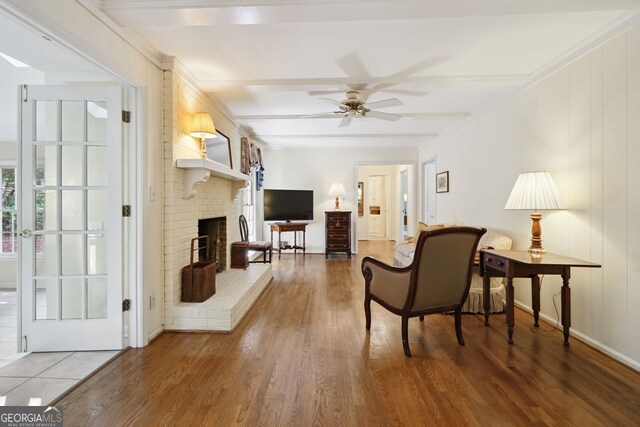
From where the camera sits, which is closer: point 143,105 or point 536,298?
point 143,105

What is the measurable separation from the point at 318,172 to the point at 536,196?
4.72 m

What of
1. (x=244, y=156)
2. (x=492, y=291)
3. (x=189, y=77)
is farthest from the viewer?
(x=244, y=156)

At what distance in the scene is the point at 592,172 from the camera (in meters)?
2.31

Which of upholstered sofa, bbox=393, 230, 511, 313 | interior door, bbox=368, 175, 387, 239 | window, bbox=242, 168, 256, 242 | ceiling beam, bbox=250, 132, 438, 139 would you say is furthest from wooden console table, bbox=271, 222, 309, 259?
upholstered sofa, bbox=393, 230, 511, 313

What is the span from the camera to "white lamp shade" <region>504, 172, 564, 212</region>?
244 centimetres

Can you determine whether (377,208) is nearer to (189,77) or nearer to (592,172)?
(592,172)

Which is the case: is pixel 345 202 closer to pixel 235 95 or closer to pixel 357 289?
pixel 357 289

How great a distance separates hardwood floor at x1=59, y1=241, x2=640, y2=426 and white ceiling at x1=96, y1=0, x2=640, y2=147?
230cm

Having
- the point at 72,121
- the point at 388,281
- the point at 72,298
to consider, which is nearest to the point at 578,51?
the point at 388,281

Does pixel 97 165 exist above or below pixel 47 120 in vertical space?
below

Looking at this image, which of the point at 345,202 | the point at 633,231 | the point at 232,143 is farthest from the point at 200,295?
the point at 345,202

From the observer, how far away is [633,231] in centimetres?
200

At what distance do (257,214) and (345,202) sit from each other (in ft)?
6.49

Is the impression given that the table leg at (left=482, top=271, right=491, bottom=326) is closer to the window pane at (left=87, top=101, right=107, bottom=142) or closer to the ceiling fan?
the ceiling fan
